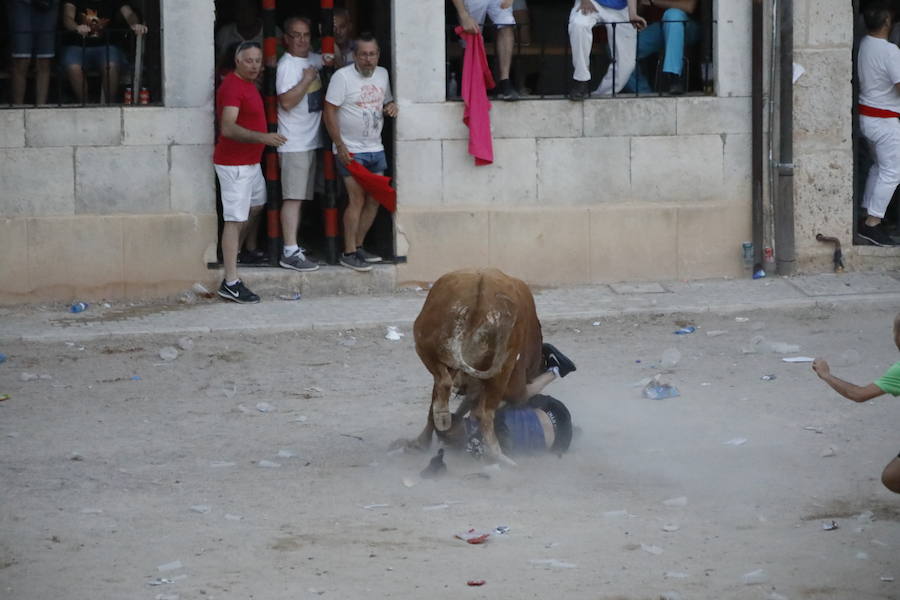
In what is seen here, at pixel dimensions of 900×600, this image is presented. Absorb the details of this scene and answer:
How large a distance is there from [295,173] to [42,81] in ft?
7.37

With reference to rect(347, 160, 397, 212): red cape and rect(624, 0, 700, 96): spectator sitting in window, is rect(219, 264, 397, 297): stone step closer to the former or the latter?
rect(347, 160, 397, 212): red cape

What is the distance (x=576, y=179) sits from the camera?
519 inches

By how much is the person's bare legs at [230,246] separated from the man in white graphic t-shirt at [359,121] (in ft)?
3.23

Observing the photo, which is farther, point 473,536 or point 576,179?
point 576,179

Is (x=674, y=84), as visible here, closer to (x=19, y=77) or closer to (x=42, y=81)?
(x=42, y=81)

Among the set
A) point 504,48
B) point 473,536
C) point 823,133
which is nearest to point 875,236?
point 823,133

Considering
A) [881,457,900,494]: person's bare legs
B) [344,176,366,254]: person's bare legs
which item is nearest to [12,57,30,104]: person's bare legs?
[344,176,366,254]: person's bare legs

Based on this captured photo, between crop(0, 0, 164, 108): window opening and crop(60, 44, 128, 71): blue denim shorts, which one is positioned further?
crop(60, 44, 128, 71): blue denim shorts

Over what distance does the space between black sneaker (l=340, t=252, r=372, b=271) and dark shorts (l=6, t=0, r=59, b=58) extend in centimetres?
299

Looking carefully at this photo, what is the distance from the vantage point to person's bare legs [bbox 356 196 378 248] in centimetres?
1309

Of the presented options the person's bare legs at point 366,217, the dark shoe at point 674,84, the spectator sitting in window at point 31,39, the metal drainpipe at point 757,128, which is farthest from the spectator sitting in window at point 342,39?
the metal drainpipe at point 757,128

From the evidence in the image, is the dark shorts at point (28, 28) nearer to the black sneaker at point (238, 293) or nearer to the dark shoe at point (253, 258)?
the dark shoe at point (253, 258)

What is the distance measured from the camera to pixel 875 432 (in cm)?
885

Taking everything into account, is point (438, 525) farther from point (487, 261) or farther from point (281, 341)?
point (487, 261)
